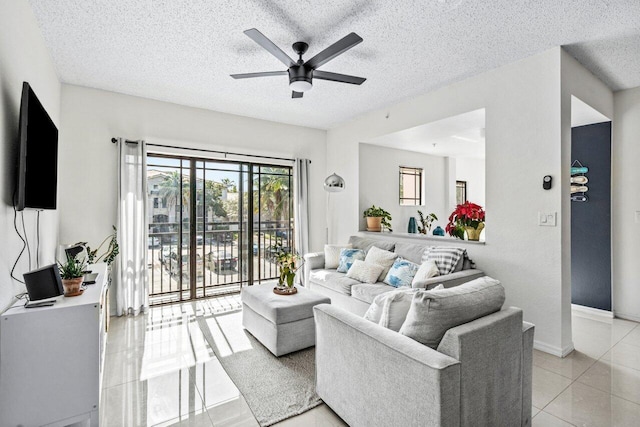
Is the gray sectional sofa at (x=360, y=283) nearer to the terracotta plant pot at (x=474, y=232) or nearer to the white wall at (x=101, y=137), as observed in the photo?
the terracotta plant pot at (x=474, y=232)

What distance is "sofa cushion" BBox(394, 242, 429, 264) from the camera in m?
3.73

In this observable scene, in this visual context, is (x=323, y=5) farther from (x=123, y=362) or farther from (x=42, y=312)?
(x=123, y=362)

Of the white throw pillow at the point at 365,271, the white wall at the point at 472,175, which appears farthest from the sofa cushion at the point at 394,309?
the white wall at the point at 472,175

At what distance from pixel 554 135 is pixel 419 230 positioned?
9.78 feet

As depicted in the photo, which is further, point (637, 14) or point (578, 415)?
point (637, 14)

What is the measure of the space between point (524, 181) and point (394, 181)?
2564 millimetres

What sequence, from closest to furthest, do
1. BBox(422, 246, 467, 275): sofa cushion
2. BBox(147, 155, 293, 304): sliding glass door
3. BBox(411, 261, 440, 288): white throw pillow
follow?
BBox(411, 261, 440, 288): white throw pillow
BBox(422, 246, 467, 275): sofa cushion
BBox(147, 155, 293, 304): sliding glass door

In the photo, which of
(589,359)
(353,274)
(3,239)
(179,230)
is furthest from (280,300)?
(589,359)

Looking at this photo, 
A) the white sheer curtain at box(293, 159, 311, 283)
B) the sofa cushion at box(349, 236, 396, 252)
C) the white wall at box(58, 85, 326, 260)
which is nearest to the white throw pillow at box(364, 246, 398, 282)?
the sofa cushion at box(349, 236, 396, 252)

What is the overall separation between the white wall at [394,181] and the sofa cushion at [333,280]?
1185 mm

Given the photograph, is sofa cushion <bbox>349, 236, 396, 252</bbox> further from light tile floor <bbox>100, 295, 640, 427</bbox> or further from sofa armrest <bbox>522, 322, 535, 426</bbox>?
sofa armrest <bbox>522, 322, 535, 426</bbox>

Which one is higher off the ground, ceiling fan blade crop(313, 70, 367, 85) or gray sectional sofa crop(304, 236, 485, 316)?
ceiling fan blade crop(313, 70, 367, 85)

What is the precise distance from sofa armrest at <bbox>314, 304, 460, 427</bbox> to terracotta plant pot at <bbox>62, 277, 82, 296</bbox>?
153 centimetres

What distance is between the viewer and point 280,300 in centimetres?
293
